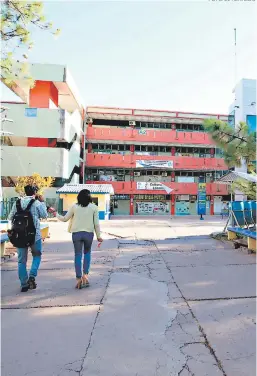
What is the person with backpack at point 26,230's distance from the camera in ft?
11.9

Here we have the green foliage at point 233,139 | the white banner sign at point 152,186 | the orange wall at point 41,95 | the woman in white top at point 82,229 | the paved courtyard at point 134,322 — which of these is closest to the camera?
the paved courtyard at point 134,322

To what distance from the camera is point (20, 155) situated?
21.5 m

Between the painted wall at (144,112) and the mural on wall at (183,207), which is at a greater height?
the painted wall at (144,112)

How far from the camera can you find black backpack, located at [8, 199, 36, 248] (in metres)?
3.62

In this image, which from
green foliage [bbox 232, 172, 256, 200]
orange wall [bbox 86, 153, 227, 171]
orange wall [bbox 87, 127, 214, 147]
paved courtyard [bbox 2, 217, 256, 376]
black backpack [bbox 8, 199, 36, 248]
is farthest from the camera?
orange wall [bbox 87, 127, 214, 147]

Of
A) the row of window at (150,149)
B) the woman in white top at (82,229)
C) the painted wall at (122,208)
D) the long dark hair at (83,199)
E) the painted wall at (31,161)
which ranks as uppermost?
the row of window at (150,149)

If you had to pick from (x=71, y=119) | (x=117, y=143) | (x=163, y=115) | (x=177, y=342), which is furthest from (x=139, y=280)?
(x=163, y=115)

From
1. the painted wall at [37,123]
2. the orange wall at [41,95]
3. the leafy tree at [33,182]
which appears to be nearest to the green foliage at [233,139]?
the leafy tree at [33,182]

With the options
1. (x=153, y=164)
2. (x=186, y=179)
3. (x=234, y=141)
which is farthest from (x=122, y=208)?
(x=234, y=141)

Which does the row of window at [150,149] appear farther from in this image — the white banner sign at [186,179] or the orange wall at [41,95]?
the orange wall at [41,95]

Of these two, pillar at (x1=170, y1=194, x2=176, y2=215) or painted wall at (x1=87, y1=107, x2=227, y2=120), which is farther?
pillar at (x1=170, y1=194, x2=176, y2=215)

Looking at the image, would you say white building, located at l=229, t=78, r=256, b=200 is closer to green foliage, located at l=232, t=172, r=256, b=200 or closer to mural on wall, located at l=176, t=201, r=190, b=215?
mural on wall, located at l=176, t=201, r=190, b=215

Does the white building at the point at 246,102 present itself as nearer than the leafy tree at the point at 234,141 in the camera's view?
No

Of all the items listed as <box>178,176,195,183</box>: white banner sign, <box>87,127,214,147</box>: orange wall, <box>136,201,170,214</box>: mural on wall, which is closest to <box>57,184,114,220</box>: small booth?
<box>87,127,214,147</box>: orange wall
